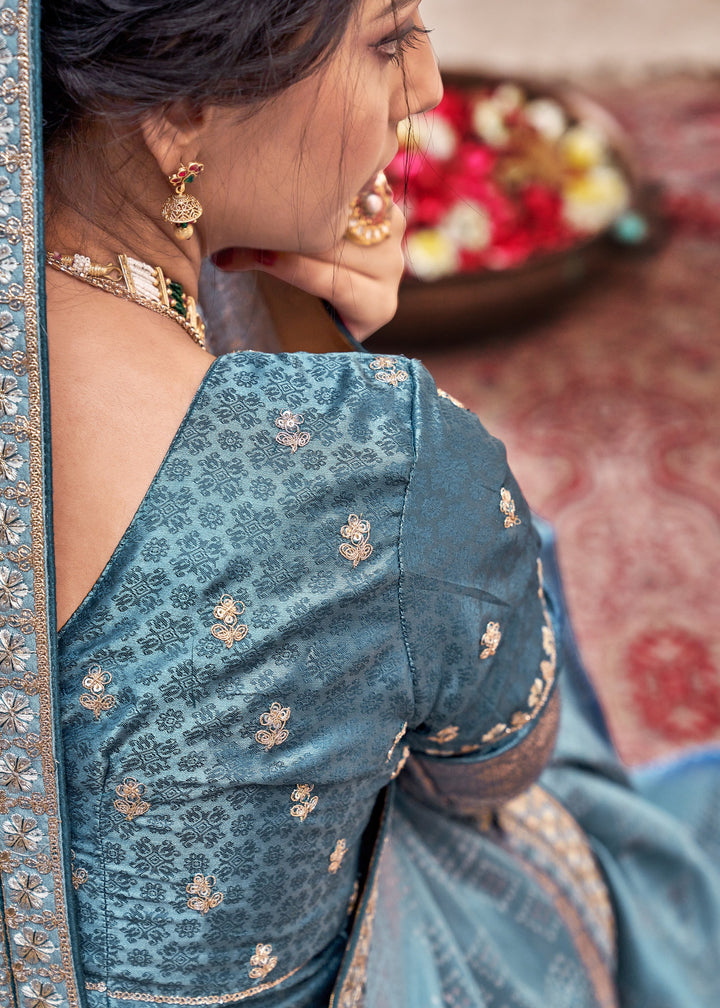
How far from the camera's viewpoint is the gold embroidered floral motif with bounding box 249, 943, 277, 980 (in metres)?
0.68

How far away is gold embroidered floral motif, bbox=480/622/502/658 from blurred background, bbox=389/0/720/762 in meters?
1.05

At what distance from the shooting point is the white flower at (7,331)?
0.54 m

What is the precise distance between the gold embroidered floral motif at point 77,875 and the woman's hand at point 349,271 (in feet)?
1.44

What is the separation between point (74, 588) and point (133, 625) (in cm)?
4

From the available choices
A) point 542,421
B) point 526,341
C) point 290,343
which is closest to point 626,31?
point 526,341

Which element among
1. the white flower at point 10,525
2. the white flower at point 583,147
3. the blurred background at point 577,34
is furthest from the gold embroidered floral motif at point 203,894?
the blurred background at point 577,34

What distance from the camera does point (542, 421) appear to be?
7.30 ft

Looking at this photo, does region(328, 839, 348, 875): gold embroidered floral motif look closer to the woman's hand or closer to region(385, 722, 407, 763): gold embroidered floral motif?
region(385, 722, 407, 763): gold embroidered floral motif

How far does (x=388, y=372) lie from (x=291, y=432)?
0.08 metres

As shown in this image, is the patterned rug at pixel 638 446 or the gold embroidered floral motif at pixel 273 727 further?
the patterned rug at pixel 638 446

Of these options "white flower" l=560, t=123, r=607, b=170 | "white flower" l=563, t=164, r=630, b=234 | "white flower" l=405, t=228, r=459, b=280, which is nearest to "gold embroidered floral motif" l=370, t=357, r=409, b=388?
"white flower" l=405, t=228, r=459, b=280

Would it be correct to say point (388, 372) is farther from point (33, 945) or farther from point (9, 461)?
point (33, 945)

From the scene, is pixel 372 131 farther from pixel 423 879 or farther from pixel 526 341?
pixel 526 341

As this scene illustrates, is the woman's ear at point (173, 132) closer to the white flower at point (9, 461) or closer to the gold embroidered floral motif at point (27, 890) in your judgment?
the white flower at point (9, 461)
